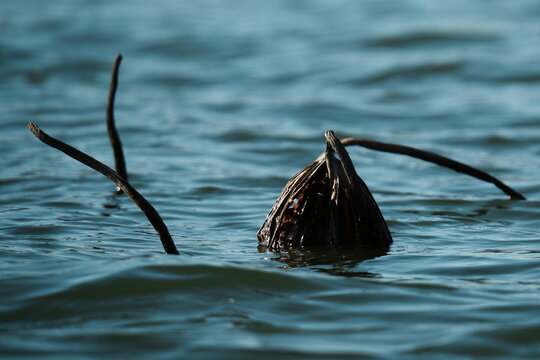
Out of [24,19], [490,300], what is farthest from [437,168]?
[24,19]

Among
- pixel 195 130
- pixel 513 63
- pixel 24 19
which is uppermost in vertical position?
pixel 24 19

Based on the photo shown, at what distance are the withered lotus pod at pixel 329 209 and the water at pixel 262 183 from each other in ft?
0.33

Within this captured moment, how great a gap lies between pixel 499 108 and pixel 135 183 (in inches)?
199

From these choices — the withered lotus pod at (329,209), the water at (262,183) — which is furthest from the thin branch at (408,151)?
the withered lotus pod at (329,209)

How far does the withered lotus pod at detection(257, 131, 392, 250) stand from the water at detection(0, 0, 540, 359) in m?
0.10

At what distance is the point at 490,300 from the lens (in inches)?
129

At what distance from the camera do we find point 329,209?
12.7 ft

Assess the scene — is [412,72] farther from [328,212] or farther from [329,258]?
[329,258]

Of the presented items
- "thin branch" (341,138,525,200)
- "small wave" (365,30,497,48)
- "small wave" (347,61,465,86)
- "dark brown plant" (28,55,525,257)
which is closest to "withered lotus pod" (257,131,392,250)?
"dark brown plant" (28,55,525,257)

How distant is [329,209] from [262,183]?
2612 millimetres

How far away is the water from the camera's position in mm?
2984

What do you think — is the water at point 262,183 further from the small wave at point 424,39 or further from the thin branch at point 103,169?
the thin branch at point 103,169

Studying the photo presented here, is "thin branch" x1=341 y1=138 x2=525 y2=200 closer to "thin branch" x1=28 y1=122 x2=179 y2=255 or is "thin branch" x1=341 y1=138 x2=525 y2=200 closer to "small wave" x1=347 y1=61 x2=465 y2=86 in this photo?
"thin branch" x1=28 y1=122 x2=179 y2=255

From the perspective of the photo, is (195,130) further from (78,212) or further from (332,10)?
(332,10)
